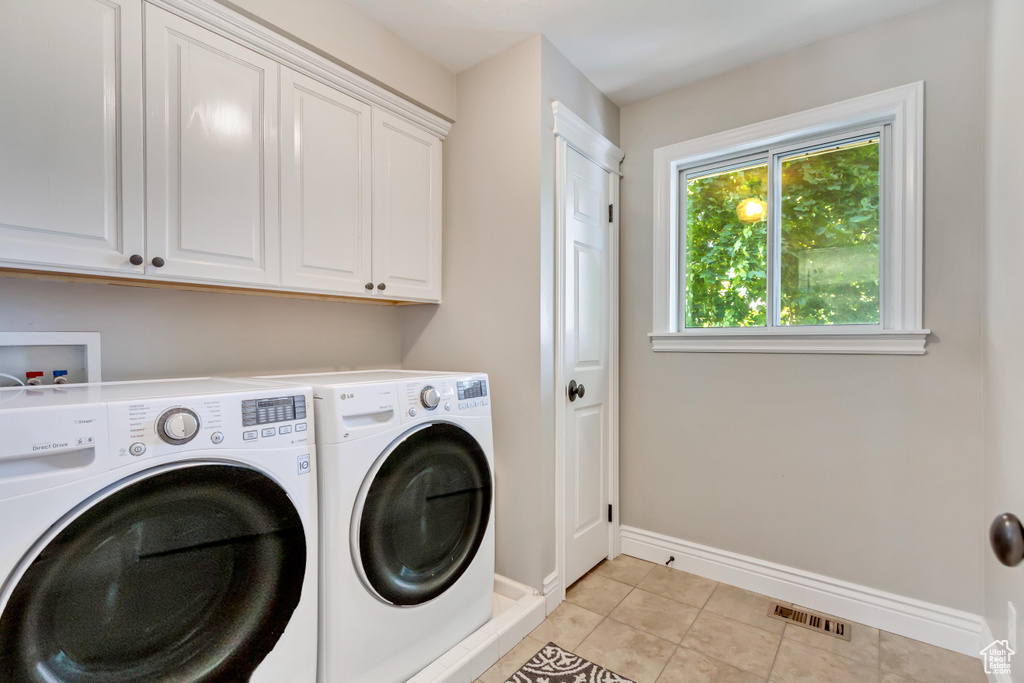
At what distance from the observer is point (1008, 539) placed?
25.7 inches

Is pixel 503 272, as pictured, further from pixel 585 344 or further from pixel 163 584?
pixel 163 584

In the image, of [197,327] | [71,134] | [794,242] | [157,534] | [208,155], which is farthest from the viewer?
[794,242]

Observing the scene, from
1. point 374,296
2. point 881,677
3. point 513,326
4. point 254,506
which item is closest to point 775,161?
point 513,326

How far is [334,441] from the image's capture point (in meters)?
1.39

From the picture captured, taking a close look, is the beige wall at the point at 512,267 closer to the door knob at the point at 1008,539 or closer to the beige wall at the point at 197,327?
the beige wall at the point at 197,327

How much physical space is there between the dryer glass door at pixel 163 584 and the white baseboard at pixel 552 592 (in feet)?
3.58

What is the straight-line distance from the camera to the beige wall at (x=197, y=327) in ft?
4.91

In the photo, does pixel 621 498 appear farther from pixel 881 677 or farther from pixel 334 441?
pixel 334 441

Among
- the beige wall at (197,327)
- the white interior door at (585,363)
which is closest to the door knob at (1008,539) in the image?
the white interior door at (585,363)

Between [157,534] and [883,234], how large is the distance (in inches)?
101

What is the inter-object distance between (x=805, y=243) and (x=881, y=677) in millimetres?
1644

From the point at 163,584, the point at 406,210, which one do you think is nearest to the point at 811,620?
the point at 163,584

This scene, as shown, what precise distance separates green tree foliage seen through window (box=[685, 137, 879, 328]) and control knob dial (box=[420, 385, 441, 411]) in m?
1.46

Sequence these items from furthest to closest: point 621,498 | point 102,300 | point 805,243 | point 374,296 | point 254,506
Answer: point 621,498
point 805,243
point 374,296
point 102,300
point 254,506
